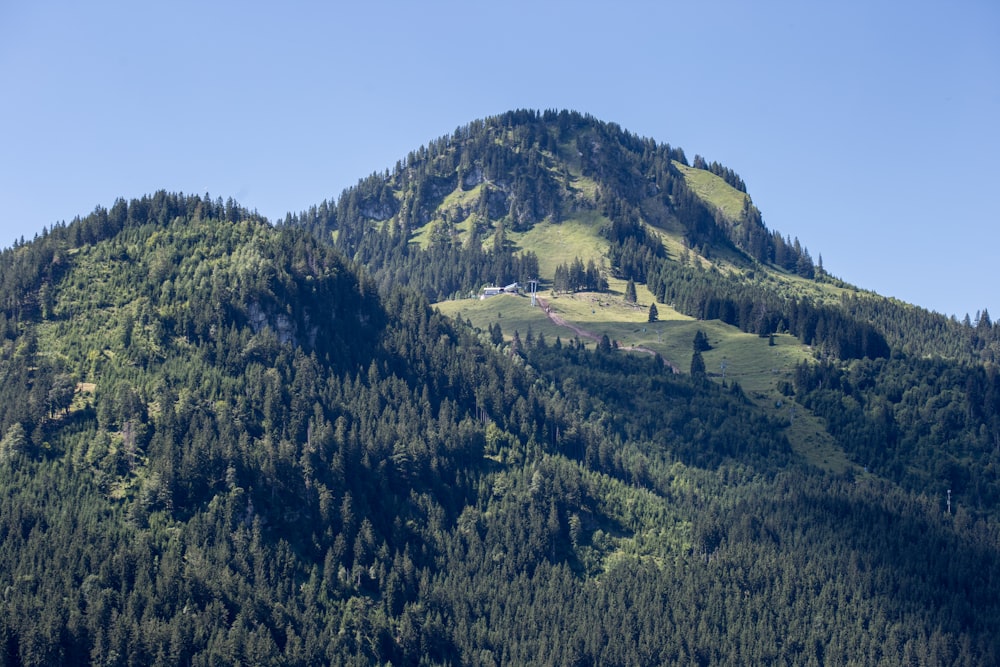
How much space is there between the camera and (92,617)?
655 ft

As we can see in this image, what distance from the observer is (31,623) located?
194 meters

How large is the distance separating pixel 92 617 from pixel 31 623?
8.81 meters

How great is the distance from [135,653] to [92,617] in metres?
7.55

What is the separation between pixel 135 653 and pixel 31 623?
14266 mm

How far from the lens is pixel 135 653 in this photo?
19912cm
